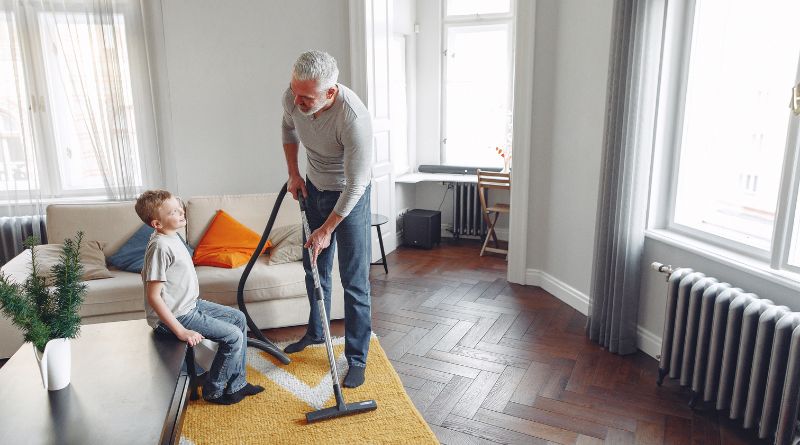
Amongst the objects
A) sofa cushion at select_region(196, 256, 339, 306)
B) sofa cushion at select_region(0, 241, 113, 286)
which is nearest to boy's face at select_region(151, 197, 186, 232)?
sofa cushion at select_region(196, 256, 339, 306)

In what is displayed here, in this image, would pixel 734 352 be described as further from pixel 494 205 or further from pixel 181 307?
pixel 494 205

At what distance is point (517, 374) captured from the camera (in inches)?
112

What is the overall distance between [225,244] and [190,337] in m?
1.34

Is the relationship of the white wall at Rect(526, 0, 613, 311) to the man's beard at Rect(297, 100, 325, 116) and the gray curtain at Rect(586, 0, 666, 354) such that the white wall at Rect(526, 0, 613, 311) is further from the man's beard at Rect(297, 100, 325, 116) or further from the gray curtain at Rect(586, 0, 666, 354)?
the man's beard at Rect(297, 100, 325, 116)

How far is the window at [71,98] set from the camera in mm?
3969

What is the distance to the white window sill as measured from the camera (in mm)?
2236

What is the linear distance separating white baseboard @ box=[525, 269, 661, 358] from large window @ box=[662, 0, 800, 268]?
2.00 ft

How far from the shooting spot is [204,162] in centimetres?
441

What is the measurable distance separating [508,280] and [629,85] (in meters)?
1.88

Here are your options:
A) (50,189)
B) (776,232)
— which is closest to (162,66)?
(50,189)

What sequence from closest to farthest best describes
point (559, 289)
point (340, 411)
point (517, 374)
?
point (340, 411) → point (517, 374) → point (559, 289)

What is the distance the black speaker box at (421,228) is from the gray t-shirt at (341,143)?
263 centimetres

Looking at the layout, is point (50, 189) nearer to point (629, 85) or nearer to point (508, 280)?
point (508, 280)

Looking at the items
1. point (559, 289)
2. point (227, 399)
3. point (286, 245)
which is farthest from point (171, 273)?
point (559, 289)
